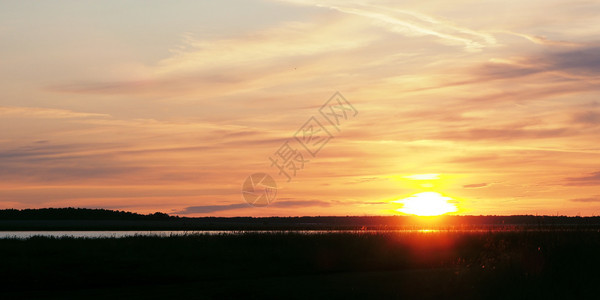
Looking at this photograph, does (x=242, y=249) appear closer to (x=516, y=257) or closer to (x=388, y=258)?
(x=388, y=258)

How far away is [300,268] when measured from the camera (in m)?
40.6

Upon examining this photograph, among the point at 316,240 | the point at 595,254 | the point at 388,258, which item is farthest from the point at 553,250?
the point at 316,240

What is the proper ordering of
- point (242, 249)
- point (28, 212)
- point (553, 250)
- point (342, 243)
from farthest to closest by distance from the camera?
point (28, 212) < point (342, 243) < point (242, 249) < point (553, 250)

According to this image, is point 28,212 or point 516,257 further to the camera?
point 28,212

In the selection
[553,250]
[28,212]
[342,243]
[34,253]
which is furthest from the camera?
[28,212]

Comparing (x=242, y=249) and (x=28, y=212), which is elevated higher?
(x=28, y=212)

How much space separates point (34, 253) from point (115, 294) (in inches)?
700

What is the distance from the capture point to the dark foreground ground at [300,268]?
26453 mm

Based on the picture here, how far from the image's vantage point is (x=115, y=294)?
27.7m

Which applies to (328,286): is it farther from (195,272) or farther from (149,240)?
(149,240)

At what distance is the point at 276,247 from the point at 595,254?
26.7m

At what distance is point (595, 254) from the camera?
2892 centimetres

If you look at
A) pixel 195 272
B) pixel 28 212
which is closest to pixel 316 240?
pixel 195 272

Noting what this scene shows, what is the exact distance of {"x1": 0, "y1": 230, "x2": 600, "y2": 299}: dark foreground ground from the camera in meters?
26.5
